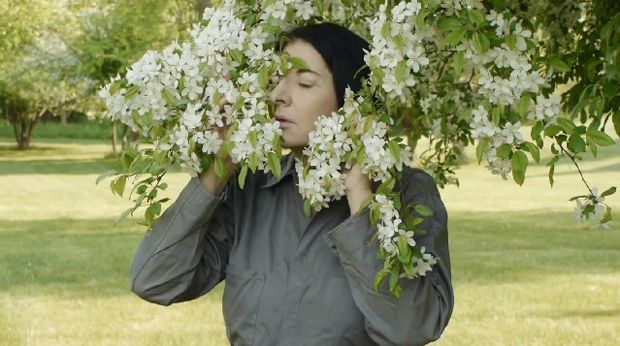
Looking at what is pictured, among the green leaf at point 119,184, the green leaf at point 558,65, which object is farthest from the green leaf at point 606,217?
the green leaf at point 119,184

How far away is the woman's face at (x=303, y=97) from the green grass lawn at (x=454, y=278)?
174 inches

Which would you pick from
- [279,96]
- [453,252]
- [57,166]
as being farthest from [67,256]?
[57,166]

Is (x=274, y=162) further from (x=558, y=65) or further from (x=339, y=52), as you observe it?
(x=558, y=65)

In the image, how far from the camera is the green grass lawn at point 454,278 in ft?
29.6

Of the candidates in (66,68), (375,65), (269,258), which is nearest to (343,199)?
(269,258)

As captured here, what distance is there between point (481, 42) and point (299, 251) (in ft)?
2.25

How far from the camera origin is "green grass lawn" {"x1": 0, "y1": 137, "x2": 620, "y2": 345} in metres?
9.02

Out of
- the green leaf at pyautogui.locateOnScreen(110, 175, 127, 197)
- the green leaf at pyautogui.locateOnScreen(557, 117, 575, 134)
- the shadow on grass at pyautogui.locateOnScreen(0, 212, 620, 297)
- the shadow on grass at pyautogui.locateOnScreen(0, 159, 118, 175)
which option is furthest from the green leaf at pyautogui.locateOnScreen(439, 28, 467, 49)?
the shadow on grass at pyautogui.locateOnScreen(0, 159, 118, 175)

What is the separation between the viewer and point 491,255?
13.9m

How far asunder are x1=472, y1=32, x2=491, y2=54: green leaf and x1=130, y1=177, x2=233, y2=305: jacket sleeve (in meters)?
0.75

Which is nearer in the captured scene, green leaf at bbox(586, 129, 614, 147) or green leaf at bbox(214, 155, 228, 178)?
green leaf at bbox(214, 155, 228, 178)

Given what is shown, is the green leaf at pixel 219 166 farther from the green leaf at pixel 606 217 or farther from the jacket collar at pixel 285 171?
the green leaf at pixel 606 217

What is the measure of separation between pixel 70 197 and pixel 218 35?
2234 cm

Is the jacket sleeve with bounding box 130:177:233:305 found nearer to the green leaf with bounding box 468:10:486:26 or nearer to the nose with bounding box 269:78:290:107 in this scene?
the nose with bounding box 269:78:290:107
